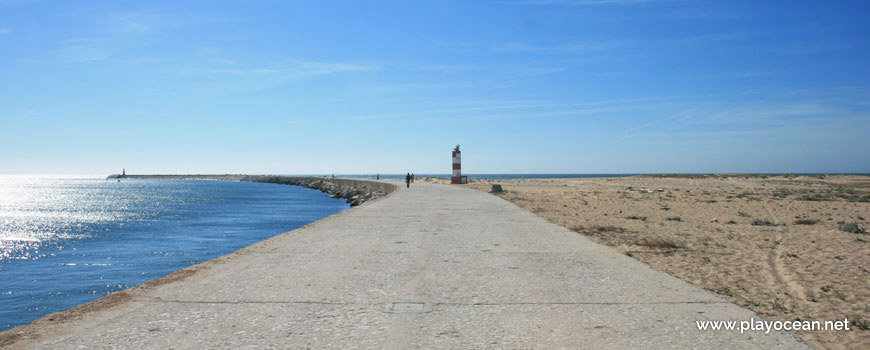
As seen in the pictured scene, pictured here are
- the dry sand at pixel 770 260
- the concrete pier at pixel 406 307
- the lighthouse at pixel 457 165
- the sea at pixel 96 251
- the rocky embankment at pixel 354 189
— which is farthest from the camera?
the lighthouse at pixel 457 165

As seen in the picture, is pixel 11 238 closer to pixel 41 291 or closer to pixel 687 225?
pixel 41 291

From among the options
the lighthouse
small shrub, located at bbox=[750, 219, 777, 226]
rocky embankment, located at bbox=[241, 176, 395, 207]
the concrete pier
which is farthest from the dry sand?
the lighthouse

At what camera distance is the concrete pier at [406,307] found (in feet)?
12.4

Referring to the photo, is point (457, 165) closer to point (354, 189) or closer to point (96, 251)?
point (354, 189)

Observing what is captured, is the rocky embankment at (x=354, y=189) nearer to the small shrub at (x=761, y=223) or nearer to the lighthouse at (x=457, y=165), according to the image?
the lighthouse at (x=457, y=165)

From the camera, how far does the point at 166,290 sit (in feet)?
17.5

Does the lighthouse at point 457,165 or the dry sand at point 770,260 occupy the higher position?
the lighthouse at point 457,165

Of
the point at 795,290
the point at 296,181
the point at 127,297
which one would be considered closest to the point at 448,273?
the point at 127,297

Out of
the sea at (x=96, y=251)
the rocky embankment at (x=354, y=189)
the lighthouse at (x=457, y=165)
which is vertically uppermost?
the lighthouse at (x=457, y=165)

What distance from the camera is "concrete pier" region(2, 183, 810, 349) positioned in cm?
377

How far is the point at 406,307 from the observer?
4625mm

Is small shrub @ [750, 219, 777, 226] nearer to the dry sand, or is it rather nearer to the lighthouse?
the dry sand

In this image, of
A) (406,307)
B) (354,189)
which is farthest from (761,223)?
(354,189)

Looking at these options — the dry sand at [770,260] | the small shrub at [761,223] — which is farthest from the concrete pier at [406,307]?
the small shrub at [761,223]
